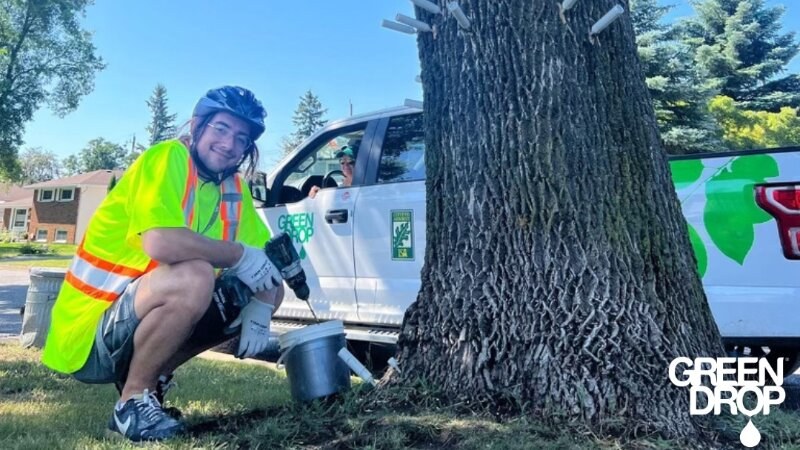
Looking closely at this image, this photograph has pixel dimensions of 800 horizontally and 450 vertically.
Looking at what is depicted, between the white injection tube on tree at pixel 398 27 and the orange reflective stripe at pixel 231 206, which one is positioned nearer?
the white injection tube on tree at pixel 398 27

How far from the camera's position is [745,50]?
2616cm

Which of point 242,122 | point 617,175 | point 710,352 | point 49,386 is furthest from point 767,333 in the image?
point 49,386

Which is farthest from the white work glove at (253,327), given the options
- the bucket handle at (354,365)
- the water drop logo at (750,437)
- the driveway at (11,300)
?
the driveway at (11,300)

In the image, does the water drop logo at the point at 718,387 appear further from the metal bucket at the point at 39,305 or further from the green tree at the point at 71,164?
the green tree at the point at 71,164

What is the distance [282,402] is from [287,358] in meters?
0.39

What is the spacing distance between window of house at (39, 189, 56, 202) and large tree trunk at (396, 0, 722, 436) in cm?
4908

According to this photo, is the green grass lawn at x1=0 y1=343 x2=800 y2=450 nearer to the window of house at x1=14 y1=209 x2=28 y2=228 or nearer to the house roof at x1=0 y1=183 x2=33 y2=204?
the window of house at x1=14 y1=209 x2=28 y2=228

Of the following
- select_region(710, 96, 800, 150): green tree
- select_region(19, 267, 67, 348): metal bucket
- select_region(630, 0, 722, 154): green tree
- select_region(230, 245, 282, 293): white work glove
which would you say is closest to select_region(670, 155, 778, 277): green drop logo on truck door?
select_region(230, 245, 282, 293): white work glove

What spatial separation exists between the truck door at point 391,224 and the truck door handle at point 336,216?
12 cm

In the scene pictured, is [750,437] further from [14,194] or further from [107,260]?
[14,194]

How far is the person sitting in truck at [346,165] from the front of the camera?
4727mm

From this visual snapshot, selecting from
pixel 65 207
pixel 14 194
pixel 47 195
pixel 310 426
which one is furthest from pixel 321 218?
pixel 14 194

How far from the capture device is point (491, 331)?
2332 millimetres

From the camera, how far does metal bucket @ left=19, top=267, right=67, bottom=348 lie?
17.3 feet
